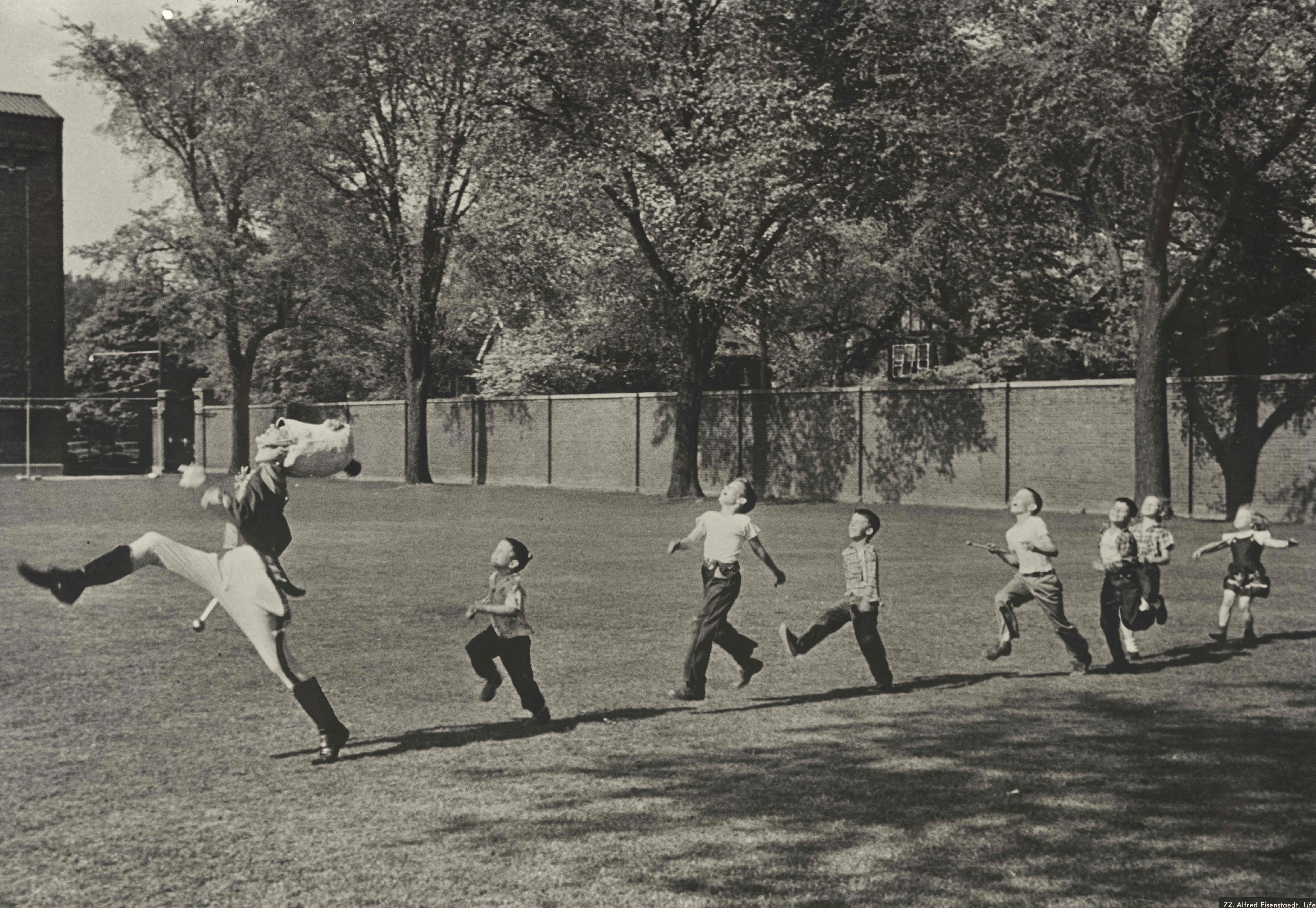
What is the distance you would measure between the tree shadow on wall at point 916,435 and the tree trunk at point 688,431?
4.21 m

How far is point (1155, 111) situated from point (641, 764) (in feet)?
61.2

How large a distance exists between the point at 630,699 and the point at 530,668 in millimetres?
1654

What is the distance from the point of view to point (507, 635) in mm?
6973

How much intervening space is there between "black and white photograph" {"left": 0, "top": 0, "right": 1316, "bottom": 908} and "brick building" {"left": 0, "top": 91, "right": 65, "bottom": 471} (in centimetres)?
27

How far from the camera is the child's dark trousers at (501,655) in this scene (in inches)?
277

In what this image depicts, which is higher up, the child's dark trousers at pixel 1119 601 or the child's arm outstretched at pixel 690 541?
the child's arm outstretched at pixel 690 541

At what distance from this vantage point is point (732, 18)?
29.8 metres

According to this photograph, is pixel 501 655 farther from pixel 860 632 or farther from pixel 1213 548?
pixel 1213 548

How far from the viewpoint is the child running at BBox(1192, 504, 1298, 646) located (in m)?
11.4

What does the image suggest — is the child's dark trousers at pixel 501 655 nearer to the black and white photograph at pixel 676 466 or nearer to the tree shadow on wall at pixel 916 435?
the black and white photograph at pixel 676 466

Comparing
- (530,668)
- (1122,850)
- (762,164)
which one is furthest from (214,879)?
(762,164)

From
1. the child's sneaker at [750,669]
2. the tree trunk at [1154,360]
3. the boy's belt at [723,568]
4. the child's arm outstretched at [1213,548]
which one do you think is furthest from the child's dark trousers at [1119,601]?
the tree trunk at [1154,360]

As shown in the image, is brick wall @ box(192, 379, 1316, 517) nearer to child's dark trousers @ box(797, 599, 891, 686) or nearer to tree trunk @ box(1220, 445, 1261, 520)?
tree trunk @ box(1220, 445, 1261, 520)

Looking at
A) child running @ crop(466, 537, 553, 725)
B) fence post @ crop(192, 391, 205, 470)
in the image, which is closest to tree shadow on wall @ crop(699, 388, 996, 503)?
child running @ crop(466, 537, 553, 725)
